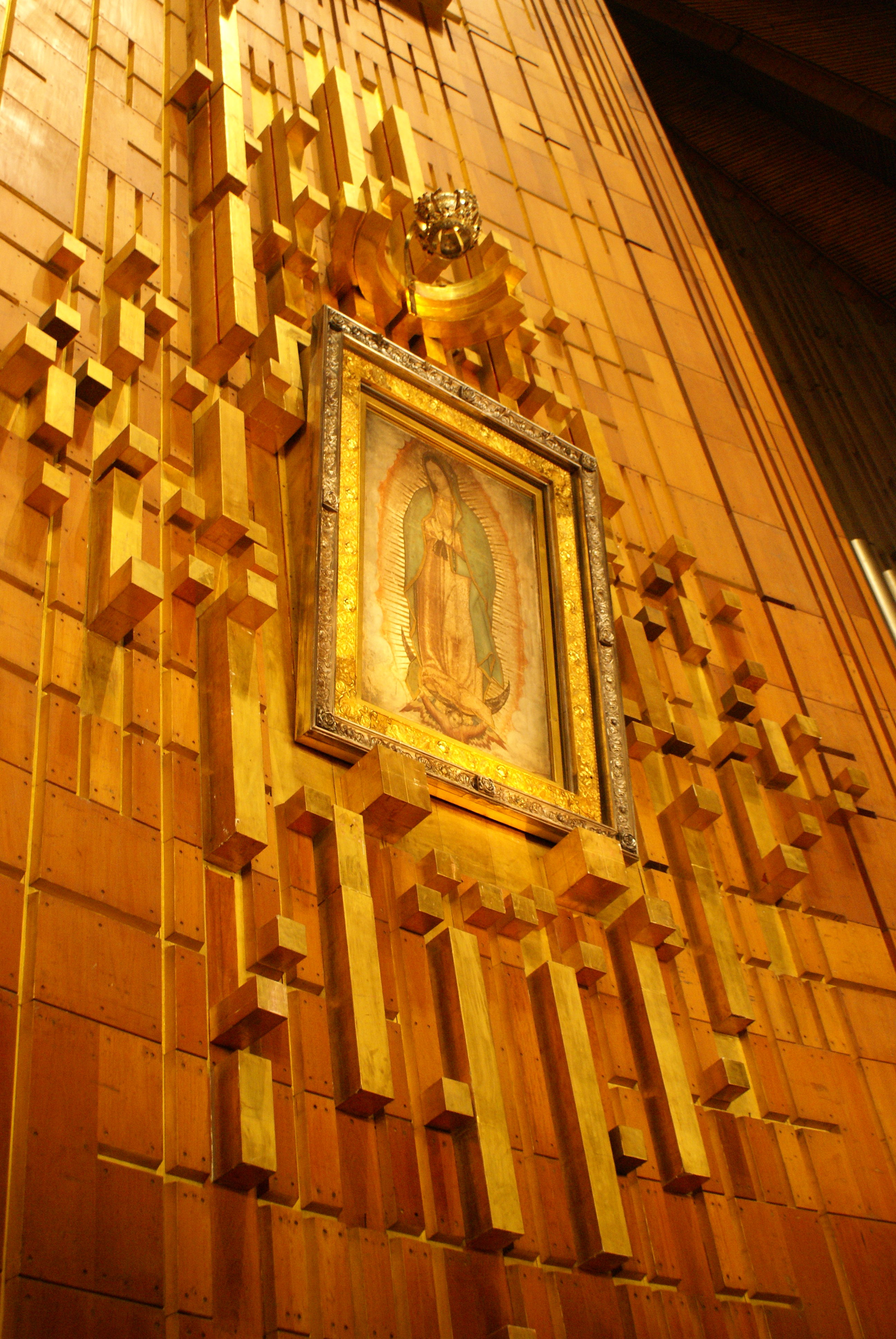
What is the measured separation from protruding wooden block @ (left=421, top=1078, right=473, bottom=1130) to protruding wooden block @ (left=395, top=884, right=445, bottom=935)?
1.21 feet

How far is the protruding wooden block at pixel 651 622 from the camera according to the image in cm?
427

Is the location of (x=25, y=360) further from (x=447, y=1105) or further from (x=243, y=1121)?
(x=447, y=1105)

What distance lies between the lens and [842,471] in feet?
26.7

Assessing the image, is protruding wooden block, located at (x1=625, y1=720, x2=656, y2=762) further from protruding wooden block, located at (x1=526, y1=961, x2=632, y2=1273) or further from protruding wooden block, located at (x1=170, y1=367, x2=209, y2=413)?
protruding wooden block, located at (x1=170, y1=367, x2=209, y2=413)

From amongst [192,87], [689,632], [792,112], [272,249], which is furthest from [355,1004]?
[792,112]

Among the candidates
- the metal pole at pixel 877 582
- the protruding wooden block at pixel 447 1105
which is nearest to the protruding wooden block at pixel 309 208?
the protruding wooden block at pixel 447 1105

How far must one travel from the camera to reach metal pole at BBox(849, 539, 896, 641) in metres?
6.96

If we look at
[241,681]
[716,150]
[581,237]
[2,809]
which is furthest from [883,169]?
[2,809]

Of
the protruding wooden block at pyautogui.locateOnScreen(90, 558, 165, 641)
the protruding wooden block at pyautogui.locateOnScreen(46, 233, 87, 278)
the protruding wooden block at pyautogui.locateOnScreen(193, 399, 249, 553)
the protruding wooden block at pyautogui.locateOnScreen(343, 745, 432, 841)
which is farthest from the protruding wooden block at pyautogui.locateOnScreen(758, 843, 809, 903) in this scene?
the protruding wooden block at pyautogui.locateOnScreen(46, 233, 87, 278)

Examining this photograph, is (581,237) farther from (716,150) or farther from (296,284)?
(716,150)

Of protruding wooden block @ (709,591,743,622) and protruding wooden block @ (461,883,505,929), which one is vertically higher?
protruding wooden block @ (709,591,743,622)

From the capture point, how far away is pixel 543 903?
3281 millimetres

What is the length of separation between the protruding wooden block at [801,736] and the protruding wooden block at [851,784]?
120 mm

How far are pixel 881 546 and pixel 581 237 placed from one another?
3.12 m
